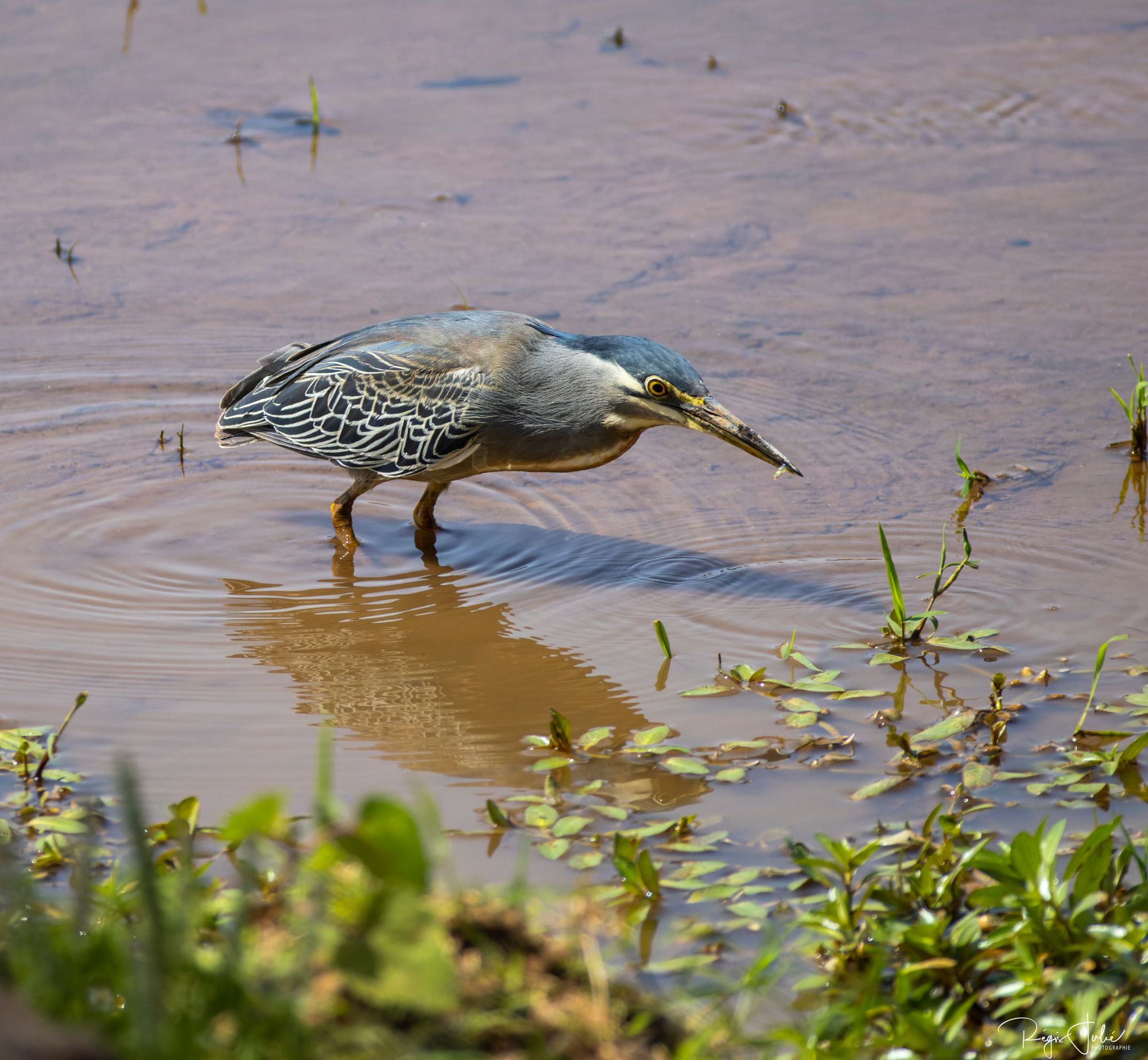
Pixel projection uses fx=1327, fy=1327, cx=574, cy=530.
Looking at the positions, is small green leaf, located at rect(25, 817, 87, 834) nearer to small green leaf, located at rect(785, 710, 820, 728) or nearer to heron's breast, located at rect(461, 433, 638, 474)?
small green leaf, located at rect(785, 710, 820, 728)

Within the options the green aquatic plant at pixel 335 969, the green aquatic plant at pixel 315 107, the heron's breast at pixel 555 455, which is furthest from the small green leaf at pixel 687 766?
the green aquatic plant at pixel 315 107

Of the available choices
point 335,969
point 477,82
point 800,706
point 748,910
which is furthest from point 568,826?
point 477,82

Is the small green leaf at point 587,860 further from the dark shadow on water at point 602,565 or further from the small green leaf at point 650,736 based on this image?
the dark shadow on water at point 602,565

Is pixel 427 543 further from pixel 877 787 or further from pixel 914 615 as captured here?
pixel 877 787

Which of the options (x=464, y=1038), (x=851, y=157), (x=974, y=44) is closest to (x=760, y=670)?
(x=464, y=1038)

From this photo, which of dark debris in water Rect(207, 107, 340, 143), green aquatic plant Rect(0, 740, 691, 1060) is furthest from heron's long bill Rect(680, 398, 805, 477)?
dark debris in water Rect(207, 107, 340, 143)

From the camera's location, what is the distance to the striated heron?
568 centimetres

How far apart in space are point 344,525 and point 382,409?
1.93 ft

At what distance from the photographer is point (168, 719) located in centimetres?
455

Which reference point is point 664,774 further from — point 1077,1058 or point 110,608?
point 110,608

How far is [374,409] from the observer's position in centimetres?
622

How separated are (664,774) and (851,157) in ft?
22.2

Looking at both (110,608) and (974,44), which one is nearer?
(110,608)

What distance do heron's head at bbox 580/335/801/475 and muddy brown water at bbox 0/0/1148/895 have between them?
59 centimetres
